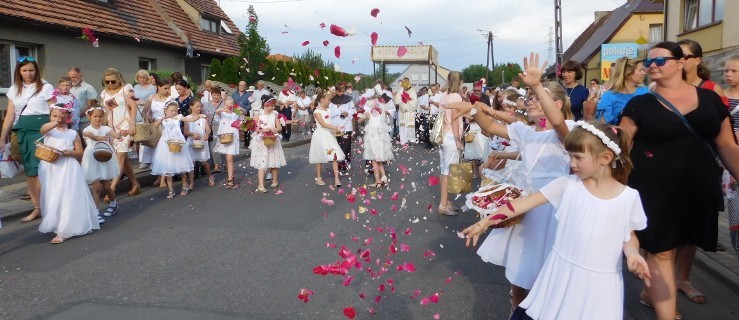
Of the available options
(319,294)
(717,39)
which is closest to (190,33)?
(717,39)

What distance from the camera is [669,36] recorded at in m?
23.6

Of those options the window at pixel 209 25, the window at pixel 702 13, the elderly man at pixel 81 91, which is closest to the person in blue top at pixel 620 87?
the elderly man at pixel 81 91

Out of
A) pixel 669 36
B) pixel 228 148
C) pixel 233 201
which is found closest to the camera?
pixel 233 201

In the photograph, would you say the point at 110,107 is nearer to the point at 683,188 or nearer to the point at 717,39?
the point at 683,188

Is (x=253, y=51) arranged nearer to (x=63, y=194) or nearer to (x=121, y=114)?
(x=121, y=114)

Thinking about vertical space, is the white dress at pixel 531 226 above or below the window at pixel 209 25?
below

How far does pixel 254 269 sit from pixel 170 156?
4.72 metres

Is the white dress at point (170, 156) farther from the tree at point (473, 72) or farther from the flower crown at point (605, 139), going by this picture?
the tree at point (473, 72)

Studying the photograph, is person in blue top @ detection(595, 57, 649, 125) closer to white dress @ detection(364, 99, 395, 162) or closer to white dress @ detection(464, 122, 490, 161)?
white dress @ detection(464, 122, 490, 161)

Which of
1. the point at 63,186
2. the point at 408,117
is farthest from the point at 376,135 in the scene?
the point at 408,117

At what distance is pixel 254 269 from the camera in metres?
5.45

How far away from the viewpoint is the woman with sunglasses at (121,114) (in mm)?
9320

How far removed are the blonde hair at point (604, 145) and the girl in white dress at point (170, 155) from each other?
757cm

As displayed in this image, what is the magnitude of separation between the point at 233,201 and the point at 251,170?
3.78m
